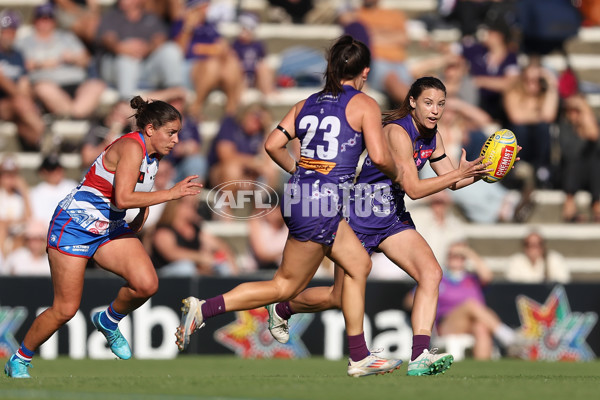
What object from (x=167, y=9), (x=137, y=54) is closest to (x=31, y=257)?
(x=137, y=54)

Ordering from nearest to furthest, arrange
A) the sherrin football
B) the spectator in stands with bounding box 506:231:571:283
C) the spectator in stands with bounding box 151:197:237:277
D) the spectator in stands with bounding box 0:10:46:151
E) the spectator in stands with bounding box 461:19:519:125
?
the sherrin football < the spectator in stands with bounding box 151:197:237:277 < the spectator in stands with bounding box 506:231:571:283 < the spectator in stands with bounding box 0:10:46:151 < the spectator in stands with bounding box 461:19:519:125

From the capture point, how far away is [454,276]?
1278 centimetres

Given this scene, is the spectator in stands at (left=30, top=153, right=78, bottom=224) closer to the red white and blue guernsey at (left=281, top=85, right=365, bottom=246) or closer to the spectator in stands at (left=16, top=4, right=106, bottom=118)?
the spectator in stands at (left=16, top=4, right=106, bottom=118)

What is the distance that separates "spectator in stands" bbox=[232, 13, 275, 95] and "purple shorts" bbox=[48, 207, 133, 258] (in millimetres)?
8092

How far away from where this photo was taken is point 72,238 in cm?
800

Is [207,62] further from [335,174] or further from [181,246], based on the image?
[335,174]

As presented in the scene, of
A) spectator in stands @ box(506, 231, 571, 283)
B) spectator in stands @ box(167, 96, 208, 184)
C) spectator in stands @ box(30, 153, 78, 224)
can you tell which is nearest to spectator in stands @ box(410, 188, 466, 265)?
spectator in stands @ box(506, 231, 571, 283)

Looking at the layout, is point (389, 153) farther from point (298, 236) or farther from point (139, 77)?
point (139, 77)

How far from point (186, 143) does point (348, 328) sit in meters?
7.22

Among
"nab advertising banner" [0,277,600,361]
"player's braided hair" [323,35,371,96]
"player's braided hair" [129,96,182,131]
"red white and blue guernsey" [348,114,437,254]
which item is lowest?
"nab advertising banner" [0,277,600,361]

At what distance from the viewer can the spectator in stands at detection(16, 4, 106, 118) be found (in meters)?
15.5

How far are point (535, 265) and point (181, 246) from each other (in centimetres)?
444

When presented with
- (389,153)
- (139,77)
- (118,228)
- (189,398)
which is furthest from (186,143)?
(189,398)

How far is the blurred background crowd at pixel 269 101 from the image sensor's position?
13992mm
